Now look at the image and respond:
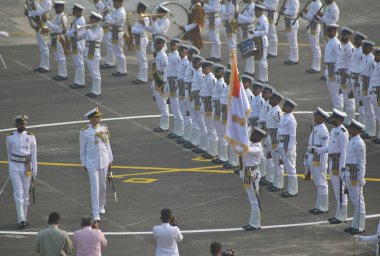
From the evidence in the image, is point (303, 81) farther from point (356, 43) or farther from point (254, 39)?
point (356, 43)

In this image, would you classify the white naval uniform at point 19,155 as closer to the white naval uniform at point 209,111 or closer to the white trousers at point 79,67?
the white naval uniform at point 209,111

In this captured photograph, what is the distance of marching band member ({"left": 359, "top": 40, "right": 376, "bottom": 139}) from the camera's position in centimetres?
4464

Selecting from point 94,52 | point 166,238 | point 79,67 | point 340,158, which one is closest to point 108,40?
point 79,67

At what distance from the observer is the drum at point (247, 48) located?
48812mm

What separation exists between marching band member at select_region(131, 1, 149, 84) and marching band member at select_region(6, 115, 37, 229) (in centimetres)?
1520

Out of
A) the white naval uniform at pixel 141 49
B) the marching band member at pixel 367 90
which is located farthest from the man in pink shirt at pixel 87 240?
the white naval uniform at pixel 141 49

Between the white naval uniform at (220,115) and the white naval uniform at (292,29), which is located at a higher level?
the white naval uniform at (292,29)

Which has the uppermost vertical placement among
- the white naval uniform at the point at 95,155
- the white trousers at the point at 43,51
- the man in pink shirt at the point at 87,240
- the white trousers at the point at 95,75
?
the white trousers at the point at 43,51

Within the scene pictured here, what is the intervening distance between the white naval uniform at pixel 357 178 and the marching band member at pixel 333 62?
10734 mm

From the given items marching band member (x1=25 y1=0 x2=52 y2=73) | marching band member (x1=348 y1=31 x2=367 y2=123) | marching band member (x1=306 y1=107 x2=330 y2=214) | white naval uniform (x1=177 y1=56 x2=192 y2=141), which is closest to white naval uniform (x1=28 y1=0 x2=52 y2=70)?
marching band member (x1=25 y1=0 x2=52 y2=73)

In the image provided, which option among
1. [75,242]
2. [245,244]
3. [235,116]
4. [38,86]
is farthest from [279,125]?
[38,86]

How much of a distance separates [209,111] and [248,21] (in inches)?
403

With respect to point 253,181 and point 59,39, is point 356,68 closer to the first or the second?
point 253,181

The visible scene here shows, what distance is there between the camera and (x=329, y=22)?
169ft
